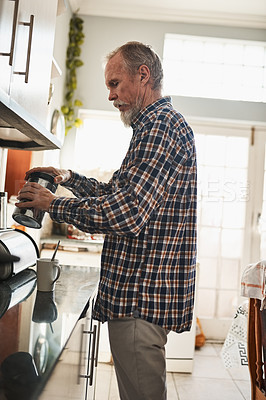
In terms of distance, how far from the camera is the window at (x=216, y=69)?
4.33 m

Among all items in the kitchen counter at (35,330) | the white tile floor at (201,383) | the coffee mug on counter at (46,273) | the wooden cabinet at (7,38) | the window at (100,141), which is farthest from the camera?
the window at (100,141)

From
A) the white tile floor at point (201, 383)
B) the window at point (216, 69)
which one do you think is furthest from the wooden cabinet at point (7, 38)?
the window at point (216, 69)

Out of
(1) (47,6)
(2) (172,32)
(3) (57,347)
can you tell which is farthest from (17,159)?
(3) (57,347)

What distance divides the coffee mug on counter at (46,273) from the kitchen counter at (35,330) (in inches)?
1.1

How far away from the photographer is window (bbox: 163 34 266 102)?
4.33 m

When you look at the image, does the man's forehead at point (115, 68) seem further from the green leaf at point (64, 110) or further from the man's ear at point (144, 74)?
the green leaf at point (64, 110)

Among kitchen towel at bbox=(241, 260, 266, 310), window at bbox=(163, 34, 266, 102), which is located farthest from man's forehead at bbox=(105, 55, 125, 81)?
window at bbox=(163, 34, 266, 102)

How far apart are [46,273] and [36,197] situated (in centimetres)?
34

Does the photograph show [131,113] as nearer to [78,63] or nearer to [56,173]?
[56,173]

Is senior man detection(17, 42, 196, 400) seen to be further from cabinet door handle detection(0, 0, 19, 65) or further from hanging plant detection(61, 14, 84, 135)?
hanging plant detection(61, 14, 84, 135)

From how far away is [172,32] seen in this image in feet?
13.9

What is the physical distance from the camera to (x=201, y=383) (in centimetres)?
319

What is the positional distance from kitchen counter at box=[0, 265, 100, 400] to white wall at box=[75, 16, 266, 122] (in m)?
2.66

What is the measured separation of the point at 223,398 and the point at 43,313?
6.70 feet
